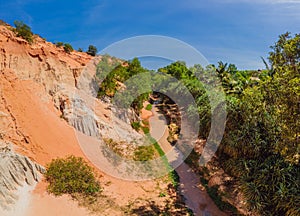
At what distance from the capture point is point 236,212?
36.8 feet

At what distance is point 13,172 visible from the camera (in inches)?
413

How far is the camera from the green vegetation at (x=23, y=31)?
1909 cm

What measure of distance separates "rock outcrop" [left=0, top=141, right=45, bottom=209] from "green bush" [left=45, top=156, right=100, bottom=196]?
0.70 metres

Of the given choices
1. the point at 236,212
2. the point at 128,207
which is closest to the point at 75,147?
the point at 128,207

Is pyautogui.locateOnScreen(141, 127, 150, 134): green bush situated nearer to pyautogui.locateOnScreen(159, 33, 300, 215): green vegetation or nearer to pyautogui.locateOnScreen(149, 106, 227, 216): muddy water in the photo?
pyautogui.locateOnScreen(149, 106, 227, 216): muddy water

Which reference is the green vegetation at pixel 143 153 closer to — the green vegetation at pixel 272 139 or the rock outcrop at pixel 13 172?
the green vegetation at pixel 272 139

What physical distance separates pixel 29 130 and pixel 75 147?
2963mm

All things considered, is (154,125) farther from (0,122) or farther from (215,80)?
(0,122)

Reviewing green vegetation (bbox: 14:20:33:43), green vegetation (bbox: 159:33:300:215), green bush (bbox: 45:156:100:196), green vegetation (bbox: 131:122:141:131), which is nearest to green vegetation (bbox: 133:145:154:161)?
green vegetation (bbox: 131:122:141:131)

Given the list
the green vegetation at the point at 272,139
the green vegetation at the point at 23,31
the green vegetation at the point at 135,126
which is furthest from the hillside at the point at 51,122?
the green vegetation at the point at 272,139

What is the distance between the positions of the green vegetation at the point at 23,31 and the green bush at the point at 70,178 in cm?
1290

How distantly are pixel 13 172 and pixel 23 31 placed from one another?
14.3 m

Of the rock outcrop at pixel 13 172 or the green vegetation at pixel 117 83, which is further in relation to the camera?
the green vegetation at pixel 117 83

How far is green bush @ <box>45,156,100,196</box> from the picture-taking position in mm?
11312
